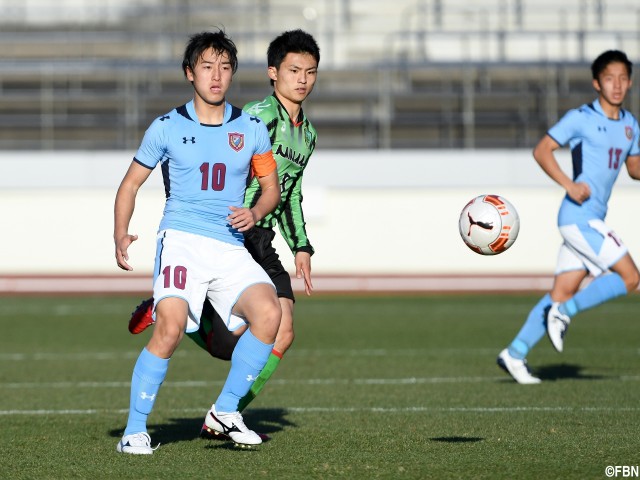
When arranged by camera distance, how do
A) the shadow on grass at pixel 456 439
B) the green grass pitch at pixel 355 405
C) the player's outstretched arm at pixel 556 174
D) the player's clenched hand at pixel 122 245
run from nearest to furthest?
the green grass pitch at pixel 355 405, the player's clenched hand at pixel 122 245, the shadow on grass at pixel 456 439, the player's outstretched arm at pixel 556 174

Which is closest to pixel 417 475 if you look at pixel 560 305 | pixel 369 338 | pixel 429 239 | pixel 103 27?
pixel 560 305

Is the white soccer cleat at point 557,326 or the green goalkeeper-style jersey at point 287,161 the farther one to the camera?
the white soccer cleat at point 557,326

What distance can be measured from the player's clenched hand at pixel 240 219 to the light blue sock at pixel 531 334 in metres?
3.77

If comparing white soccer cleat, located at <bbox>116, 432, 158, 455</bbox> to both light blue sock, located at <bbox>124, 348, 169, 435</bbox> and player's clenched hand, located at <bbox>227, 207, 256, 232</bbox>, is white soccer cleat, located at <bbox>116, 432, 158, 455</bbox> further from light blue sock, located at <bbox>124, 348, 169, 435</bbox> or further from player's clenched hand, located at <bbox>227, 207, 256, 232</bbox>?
player's clenched hand, located at <bbox>227, 207, 256, 232</bbox>

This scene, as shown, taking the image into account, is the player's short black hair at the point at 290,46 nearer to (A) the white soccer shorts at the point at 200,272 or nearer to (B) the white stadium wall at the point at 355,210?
(A) the white soccer shorts at the point at 200,272

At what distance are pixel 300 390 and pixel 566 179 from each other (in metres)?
2.61

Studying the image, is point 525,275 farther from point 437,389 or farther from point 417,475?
point 417,475

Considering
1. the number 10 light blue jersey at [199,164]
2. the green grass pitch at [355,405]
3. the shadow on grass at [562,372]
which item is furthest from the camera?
the shadow on grass at [562,372]

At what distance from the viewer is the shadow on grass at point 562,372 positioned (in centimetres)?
920

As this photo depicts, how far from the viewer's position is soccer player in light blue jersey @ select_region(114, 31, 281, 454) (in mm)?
5715

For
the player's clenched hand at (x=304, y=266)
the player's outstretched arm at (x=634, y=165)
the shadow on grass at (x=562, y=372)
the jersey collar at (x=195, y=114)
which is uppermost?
the jersey collar at (x=195, y=114)

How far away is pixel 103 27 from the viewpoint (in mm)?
26234

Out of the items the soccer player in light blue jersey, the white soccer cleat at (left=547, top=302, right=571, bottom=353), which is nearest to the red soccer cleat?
the soccer player in light blue jersey

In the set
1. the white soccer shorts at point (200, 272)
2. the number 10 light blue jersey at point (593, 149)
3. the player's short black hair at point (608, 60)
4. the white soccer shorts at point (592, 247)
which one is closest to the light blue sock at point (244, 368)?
the white soccer shorts at point (200, 272)
